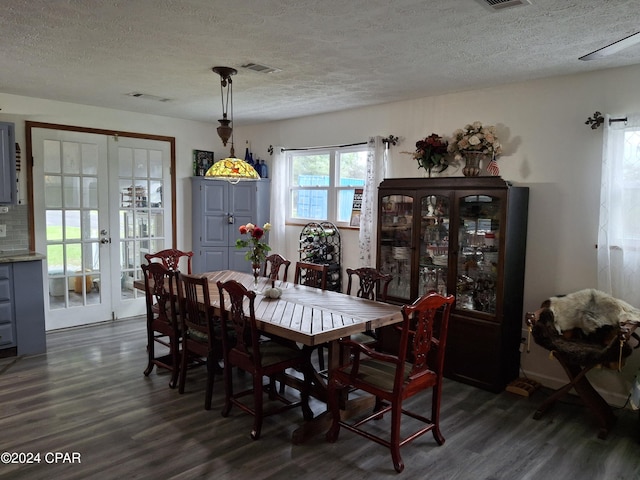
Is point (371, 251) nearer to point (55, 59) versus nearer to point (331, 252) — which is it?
point (331, 252)

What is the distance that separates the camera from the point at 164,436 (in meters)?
2.92

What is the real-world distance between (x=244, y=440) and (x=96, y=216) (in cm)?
368

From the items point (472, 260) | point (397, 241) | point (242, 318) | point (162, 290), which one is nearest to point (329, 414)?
point (242, 318)

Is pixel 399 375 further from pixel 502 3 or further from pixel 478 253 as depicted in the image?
pixel 502 3

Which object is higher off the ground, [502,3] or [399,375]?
[502,3]

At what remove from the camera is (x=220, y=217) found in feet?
20.2


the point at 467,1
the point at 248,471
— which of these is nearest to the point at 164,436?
the point at 248,471

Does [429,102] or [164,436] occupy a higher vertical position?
[429,102]

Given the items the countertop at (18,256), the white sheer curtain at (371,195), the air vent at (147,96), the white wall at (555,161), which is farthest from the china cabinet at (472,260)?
the countertop at (18,256)

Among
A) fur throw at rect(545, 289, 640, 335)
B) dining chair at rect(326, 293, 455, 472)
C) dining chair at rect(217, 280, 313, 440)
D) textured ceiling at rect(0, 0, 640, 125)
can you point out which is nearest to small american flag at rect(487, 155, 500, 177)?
textured ceiling at rect(0, 0, 640, 125)

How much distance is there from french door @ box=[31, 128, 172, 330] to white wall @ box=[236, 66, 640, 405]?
3673 mm

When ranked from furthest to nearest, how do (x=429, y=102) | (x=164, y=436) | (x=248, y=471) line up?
(x=429, y=102), (x=164, y=436), (x=248, y=471)

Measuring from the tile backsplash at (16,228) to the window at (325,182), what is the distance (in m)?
2.98

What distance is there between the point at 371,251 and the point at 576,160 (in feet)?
7.05
